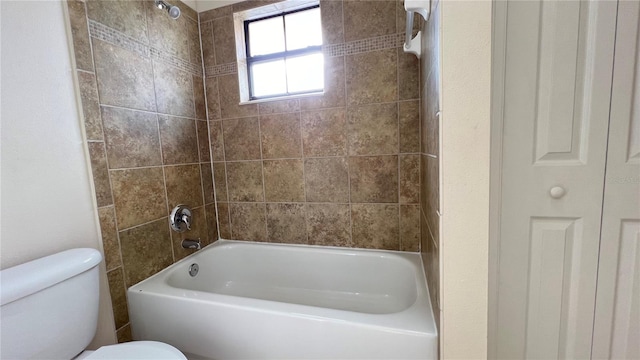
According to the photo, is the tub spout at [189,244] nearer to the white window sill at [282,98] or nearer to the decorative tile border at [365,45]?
the white window sill at [282,98]

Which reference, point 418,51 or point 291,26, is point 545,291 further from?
point 291,26

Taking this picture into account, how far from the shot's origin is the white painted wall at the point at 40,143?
910 mm

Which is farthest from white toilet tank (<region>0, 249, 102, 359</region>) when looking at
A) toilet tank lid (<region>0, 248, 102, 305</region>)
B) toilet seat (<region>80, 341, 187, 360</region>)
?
toilet seat (<region>80, 341, 187, 360</region>)

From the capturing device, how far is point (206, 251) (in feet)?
5.82

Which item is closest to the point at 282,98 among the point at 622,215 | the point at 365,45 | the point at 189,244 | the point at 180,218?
the point at 365,45

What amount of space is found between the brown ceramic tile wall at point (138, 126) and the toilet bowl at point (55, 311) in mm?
266

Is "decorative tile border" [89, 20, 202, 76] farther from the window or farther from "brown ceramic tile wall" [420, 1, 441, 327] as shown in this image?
"brown ceramic tile wall" [420, 1, 441, 327]

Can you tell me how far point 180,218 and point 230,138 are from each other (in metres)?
0.65

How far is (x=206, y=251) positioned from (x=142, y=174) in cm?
→ 69

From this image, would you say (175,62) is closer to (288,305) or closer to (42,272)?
(42,272)

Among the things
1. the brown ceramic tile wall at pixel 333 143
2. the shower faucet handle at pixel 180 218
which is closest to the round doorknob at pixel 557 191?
the brown ceramic tile wall at pixel 333 143

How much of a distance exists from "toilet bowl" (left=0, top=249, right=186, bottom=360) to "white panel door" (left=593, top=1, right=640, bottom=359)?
141 centimetres

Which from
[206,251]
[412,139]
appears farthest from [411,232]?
[206,251]

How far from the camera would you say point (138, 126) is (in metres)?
1.36
